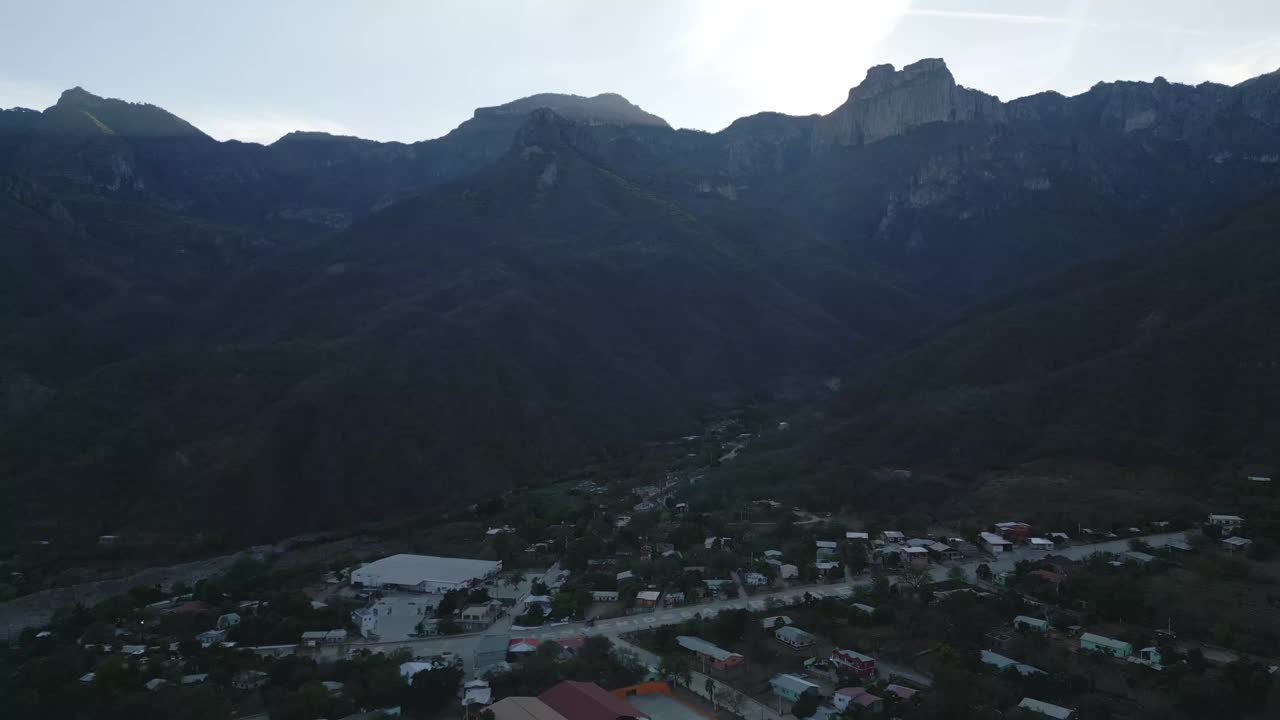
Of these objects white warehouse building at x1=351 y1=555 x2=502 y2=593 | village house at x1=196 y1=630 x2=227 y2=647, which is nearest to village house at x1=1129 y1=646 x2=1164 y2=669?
white warehouse building at x1=351 y1=555 x2=502 y2=593

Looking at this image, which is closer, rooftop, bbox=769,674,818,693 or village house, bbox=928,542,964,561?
rooftop, bbox=769,674,818,693

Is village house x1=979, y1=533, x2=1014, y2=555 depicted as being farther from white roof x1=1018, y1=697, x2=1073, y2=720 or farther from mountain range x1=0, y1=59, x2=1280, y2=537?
white roof x1=1018, y1=697, x2=1073, y2=720

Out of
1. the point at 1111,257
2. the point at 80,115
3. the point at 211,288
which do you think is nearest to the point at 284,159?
the point at 80,115

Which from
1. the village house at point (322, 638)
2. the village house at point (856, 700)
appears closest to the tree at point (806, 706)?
the village house at point (856, 700)

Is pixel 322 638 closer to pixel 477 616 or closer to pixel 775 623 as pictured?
pixel 477 616

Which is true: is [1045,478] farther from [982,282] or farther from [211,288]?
[211,288]
